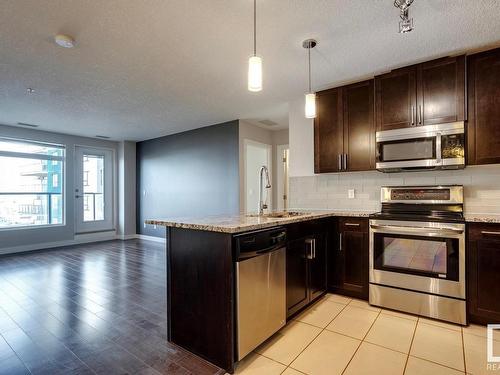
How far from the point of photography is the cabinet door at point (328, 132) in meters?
3.30

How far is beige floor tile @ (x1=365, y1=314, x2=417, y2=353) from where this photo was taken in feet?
6.85

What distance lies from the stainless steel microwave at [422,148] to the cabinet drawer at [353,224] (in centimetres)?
62

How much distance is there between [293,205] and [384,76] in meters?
1.96

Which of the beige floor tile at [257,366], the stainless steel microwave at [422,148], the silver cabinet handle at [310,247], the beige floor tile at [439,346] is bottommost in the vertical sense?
the beige floor tile at [439,346]

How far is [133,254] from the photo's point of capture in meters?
5.25

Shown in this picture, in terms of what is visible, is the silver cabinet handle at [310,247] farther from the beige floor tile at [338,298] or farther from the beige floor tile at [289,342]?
the beige floor tile at [338,298]

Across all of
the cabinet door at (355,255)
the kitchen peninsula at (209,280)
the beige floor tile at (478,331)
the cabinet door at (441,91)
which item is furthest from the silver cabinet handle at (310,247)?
the cabinet door at (441,91)

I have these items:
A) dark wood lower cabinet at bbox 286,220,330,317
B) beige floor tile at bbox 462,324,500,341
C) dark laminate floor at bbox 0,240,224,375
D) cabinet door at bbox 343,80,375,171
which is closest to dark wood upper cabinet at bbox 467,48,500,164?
cabinet door at bbox 343,80,375,171


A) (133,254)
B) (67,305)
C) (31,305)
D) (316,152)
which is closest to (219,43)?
(316,152)

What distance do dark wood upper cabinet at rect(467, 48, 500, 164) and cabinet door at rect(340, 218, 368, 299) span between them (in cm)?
121

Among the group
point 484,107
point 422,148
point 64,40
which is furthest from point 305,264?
point 64,40

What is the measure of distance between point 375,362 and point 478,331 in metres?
1.15

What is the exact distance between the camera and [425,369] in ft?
5.85

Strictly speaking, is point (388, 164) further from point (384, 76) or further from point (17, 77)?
point (17, 77)
